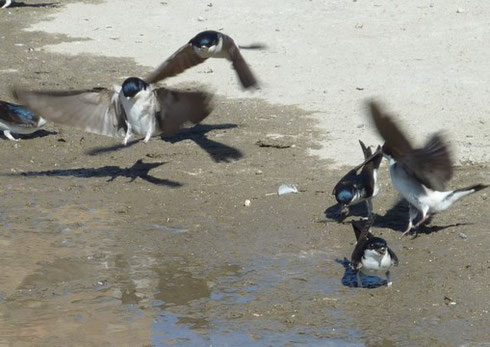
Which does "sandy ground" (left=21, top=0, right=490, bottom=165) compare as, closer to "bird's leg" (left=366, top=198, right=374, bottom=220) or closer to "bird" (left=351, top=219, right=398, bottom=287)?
"bird's leg" (left=366, top=198, right=374, bottom=220)

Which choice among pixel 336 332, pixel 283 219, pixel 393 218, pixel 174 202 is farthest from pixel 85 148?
pixel 336 332

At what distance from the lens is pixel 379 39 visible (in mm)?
12312

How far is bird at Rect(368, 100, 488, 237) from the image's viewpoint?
24.4 ft

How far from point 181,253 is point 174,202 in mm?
1097

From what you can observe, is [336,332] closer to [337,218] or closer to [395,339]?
[395,339]

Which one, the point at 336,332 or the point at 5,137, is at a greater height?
the point at 336,332

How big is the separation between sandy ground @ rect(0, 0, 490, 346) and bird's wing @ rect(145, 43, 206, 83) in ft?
1.82

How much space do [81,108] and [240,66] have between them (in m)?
1.77

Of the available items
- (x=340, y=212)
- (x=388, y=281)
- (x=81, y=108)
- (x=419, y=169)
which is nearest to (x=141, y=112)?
(x=81, y=108)

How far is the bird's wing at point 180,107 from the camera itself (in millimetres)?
9000

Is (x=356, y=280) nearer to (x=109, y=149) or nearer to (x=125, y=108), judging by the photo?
(x=125, y=108)

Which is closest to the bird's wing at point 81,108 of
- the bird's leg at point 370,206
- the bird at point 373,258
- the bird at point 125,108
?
the bird at point 125,108

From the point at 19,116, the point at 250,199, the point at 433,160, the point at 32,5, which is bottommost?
the point at 32,5

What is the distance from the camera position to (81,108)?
368 inches
